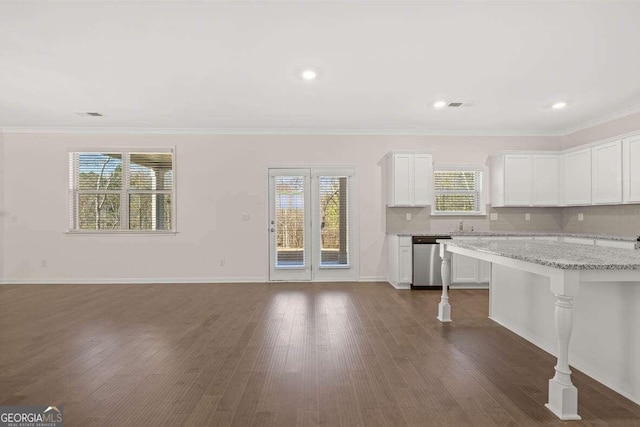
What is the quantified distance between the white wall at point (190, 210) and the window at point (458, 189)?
3.40 ft

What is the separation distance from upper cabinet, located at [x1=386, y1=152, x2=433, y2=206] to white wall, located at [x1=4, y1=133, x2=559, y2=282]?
0.42 meters

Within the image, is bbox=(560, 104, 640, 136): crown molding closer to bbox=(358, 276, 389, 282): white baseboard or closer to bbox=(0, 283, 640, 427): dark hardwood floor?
bbox=(0, 283, 640, 427): dark hardwood floor

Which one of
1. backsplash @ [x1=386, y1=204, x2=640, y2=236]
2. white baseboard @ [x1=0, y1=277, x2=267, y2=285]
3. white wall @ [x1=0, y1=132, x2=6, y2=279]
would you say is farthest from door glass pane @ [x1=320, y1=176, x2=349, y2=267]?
white wall @ [x1=0, y1=132, x2=6, y2=279]

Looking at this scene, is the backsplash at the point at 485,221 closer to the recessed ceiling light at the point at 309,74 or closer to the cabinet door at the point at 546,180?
the cabinet door at the point at 546,180

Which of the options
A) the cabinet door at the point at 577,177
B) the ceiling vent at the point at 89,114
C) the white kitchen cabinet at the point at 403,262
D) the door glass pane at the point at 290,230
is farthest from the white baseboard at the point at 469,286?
the ceiling vent at the point at 89,114

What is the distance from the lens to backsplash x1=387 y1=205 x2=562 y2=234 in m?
6.52

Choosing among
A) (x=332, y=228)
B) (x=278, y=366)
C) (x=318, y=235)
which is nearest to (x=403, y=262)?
(x=332, y=228)

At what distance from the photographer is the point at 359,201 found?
6.50 metres

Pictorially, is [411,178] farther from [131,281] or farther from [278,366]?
[131,281]

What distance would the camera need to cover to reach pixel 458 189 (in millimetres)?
6605

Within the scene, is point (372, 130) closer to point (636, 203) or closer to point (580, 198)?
point (580, 198)

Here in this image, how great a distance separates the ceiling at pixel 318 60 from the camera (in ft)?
9.16

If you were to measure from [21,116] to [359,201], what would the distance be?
17.8 ft

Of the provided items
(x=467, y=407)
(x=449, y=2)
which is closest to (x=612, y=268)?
(x=467, y=407)
